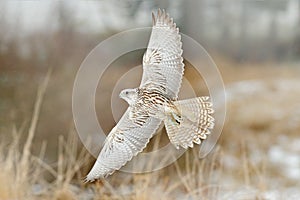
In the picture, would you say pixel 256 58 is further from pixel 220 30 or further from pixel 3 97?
pixel 3 97

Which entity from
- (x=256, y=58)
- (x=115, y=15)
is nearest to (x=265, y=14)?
(x=256, y=58)

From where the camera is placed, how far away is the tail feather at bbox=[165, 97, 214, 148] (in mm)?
398

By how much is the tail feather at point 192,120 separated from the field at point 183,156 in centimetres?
24

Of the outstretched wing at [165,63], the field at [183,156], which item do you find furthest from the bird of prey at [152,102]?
the field at [183,156]

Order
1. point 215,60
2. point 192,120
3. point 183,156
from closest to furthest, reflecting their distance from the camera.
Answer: point 192,120
point 183,156
point 215,60

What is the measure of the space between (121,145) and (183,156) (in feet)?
2.30

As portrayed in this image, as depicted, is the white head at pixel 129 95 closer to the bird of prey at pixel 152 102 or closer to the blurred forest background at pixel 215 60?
the bird of prey at pixel 152 102

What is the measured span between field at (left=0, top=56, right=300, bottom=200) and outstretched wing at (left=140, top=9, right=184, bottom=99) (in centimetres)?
22

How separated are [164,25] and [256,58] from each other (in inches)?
45.0

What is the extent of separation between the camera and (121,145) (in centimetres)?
43

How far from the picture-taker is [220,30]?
148 cm

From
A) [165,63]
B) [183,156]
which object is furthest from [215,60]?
[165,63]

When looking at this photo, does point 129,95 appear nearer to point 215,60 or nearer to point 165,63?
point 165,63

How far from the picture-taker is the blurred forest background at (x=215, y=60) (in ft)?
3.63
